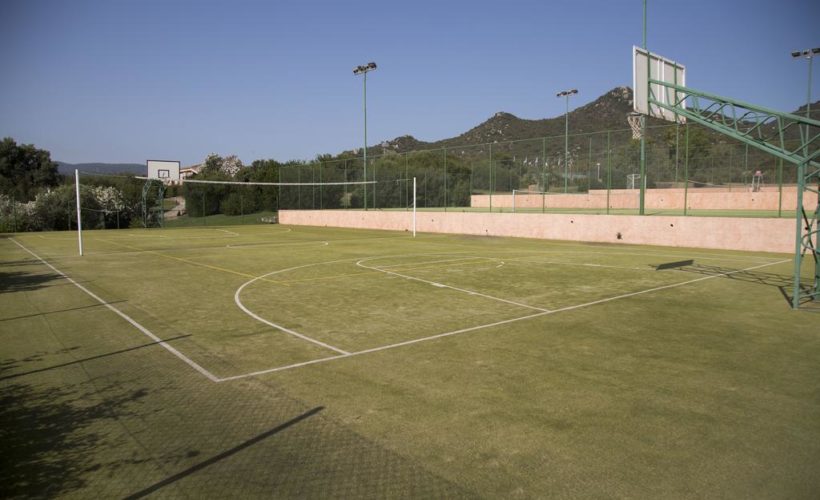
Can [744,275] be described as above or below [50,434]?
above

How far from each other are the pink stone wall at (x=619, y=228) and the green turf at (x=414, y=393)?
9474mm

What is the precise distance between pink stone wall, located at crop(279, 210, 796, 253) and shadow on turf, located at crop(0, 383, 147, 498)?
22619 millimetres

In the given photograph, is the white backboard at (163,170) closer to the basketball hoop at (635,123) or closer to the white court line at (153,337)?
the white court line at (153,337)

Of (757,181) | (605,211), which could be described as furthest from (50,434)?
(757,181)

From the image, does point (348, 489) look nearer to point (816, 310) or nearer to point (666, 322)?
point (666, 322)

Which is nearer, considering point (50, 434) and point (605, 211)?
point (50, 434)

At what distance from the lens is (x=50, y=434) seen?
15.9 feet

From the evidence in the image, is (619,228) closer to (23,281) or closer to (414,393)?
(414,393)

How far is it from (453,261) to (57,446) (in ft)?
47.4

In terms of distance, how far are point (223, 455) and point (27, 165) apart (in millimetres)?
92489

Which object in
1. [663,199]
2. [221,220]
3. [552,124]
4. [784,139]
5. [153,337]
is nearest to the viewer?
[153,337]

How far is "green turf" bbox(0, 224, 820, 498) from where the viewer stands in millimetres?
4109

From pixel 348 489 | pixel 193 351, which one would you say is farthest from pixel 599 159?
pixel 348 489

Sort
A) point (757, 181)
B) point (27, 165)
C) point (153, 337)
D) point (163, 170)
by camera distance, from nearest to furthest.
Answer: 1. point (153, 337)
2. point (757, 181)
3. point (163, 170)
4. point (27, 165)
